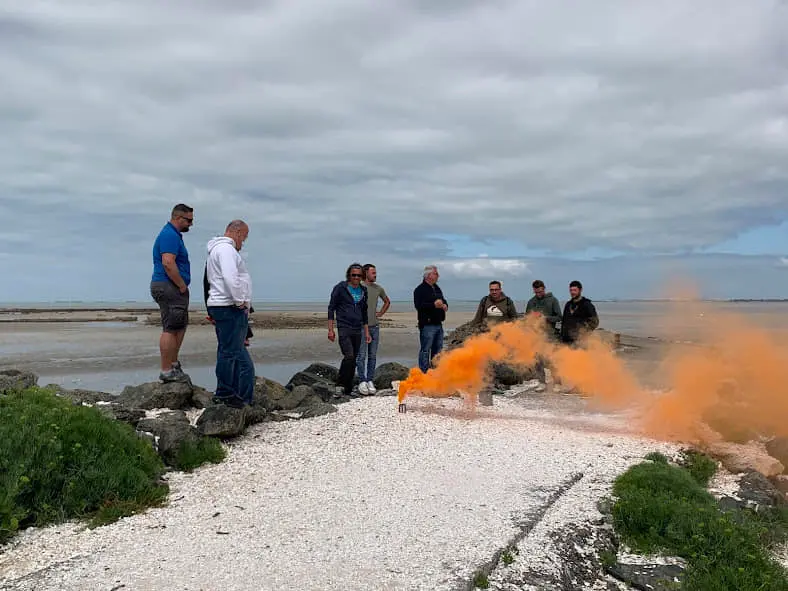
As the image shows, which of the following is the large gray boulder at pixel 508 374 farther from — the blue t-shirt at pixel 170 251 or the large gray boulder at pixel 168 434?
the large gray boulder at pixel 168 434

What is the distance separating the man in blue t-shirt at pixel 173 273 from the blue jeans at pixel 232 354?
834mm

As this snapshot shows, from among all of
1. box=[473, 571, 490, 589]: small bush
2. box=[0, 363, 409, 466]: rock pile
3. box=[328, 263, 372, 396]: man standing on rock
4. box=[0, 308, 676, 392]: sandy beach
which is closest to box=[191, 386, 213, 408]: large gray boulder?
box=[0, 363, 409, 466]: rock pile

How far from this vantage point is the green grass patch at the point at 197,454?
8.45 metres

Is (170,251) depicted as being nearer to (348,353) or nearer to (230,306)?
(230,306)

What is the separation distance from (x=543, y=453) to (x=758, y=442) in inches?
195

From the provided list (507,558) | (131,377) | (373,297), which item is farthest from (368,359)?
(131,377)

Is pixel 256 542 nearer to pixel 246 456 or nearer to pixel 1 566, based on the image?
pixel 1 566

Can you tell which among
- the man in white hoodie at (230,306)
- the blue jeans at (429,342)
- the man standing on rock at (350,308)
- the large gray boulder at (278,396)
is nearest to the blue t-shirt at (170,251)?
the man in white hoodie at (230,306)

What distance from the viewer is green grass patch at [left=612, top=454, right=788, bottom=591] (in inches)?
240

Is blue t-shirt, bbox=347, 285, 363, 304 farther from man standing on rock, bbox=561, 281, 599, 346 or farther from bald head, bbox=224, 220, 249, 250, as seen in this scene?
man standing on rock, bbox=561, 281, 599, 346

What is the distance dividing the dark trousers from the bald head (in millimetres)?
4067

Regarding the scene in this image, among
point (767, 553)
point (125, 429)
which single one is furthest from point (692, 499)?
point (125, 429)

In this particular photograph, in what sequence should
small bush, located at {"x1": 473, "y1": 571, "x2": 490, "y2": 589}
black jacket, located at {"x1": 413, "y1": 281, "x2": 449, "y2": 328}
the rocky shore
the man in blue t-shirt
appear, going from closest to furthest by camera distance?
small bush, located at {"x1": 473, "y1": 571, "x2": 490, "y2": 589}, the rocky shore, the man in blue t-shirt, black jacket, located at {"x1": 413, "y1": 281, "x2": 449, "y2": 328}

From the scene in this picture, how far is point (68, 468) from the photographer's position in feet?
23.6
